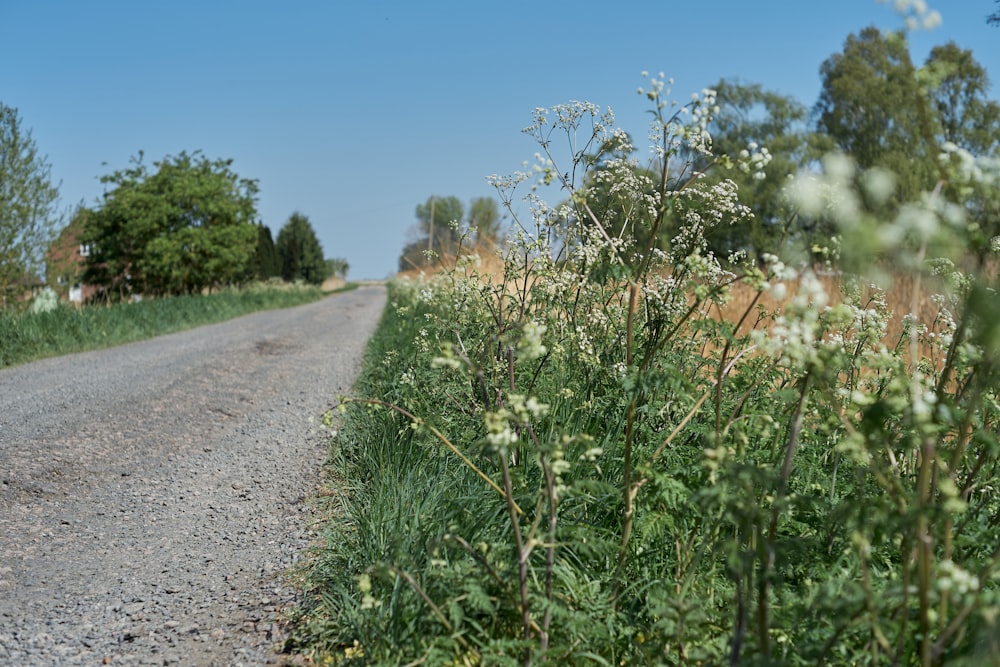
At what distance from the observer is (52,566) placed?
3.94 m

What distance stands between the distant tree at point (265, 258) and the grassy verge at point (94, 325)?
70.9ft

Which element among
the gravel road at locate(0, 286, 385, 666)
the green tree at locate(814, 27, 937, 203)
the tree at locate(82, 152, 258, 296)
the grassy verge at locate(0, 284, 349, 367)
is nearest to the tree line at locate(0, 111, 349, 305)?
the tree at locate(82, 152, 258, 296)

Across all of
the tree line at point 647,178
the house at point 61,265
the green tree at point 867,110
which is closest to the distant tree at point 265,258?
the tree line at point 647,178

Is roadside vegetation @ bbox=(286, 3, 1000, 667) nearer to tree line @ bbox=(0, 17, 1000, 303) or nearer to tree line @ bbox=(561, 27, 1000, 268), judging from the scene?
tree line @ bbox=(0, 17, 1000, 303)

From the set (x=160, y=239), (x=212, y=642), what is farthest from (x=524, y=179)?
(x=160, y=239)

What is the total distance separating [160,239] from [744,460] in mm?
26417

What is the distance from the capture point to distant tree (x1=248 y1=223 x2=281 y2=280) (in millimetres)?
42713

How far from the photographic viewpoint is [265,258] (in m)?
45.3

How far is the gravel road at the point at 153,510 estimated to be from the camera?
3.23m

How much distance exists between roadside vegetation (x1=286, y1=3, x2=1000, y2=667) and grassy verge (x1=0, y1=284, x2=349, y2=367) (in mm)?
8346

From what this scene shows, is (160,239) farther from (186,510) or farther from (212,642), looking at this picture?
(212,642)

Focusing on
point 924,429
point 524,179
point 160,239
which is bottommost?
point 924,429

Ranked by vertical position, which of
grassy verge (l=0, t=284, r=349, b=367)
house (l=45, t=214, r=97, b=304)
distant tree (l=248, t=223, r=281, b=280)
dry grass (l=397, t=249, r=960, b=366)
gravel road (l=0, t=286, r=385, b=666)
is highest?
distant tree (l=248, t=223, r=281, b=280)

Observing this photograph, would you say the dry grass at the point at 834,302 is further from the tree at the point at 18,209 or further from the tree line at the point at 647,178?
the tree at the point at 18,209
